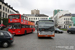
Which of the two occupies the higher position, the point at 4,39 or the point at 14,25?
the point at 14,25

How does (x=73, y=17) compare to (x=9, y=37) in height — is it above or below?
above

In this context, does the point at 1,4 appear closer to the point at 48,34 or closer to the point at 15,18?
the point at 15,18

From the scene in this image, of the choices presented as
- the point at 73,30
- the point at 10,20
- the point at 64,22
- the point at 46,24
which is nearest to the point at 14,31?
the point at 10,20

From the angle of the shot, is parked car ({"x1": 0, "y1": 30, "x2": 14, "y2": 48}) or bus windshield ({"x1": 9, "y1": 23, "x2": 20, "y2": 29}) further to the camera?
bus windshield ({"x1": 9, "y1": 23, "x2": 20, "y2": 29})

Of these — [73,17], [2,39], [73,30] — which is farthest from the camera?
[73,17]

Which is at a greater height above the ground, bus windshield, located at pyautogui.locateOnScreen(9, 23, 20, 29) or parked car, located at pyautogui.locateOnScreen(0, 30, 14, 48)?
bus windshield, located at pyautogui.locateOnScreen(9, 23, 20, 29)

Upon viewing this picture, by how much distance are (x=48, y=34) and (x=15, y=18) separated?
7.24 m

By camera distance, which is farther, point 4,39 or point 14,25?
point 14,25

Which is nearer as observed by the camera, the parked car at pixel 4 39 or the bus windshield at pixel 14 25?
the parked car at pixel 4 39

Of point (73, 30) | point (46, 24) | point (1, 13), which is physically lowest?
point (73, 30)

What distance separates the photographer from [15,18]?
1792 cm

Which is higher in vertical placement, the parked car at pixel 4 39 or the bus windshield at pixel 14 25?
the bus windshield at pixel 14 25

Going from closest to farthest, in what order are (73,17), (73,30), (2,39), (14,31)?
(2,39) → (14,31) → (73,30) → (73,17)

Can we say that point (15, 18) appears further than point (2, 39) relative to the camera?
Yes
